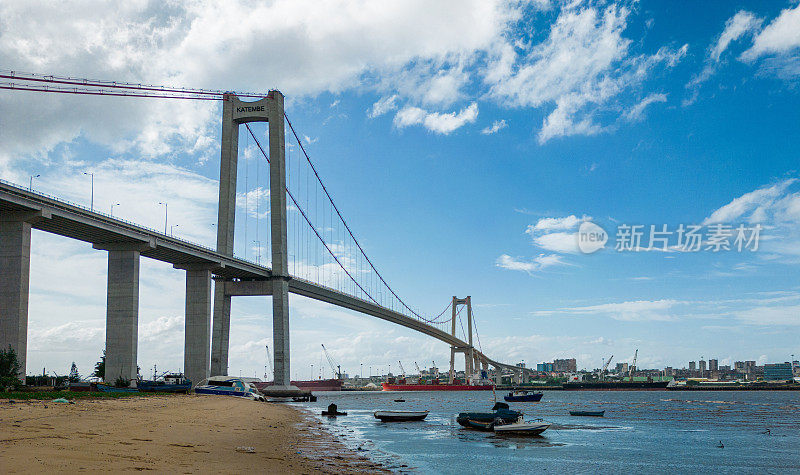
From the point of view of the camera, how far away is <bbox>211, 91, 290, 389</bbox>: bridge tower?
88250mm

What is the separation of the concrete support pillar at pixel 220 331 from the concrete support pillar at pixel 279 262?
7431 millimetres

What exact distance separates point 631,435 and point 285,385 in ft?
176

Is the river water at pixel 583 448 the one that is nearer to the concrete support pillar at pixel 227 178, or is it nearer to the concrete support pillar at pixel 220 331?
the concrete support pillar at pixel 220 331

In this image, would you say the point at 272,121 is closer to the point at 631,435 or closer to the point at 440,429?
the point at 440,429

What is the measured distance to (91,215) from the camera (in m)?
59.8

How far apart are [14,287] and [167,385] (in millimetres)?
17062

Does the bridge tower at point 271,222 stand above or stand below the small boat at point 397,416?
above

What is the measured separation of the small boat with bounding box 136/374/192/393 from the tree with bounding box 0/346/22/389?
14502 mm

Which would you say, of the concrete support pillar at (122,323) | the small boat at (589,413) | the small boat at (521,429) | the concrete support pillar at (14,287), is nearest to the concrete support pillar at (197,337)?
the concrete support pillar at (122,323)

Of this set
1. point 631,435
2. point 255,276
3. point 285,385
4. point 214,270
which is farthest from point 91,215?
point 631,435

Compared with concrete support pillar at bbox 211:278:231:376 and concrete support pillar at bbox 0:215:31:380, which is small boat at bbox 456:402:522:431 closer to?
concrete support pillar at bbox 0:215:31:380

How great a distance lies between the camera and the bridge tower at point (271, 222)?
290 feet

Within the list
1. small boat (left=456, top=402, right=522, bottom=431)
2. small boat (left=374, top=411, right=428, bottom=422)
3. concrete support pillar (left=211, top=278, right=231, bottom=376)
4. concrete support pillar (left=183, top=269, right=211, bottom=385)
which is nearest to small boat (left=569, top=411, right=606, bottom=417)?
small boat (left=374, top=411, right=428, bottom=422)

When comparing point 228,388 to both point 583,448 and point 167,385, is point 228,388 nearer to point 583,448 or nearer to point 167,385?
point 167,385
